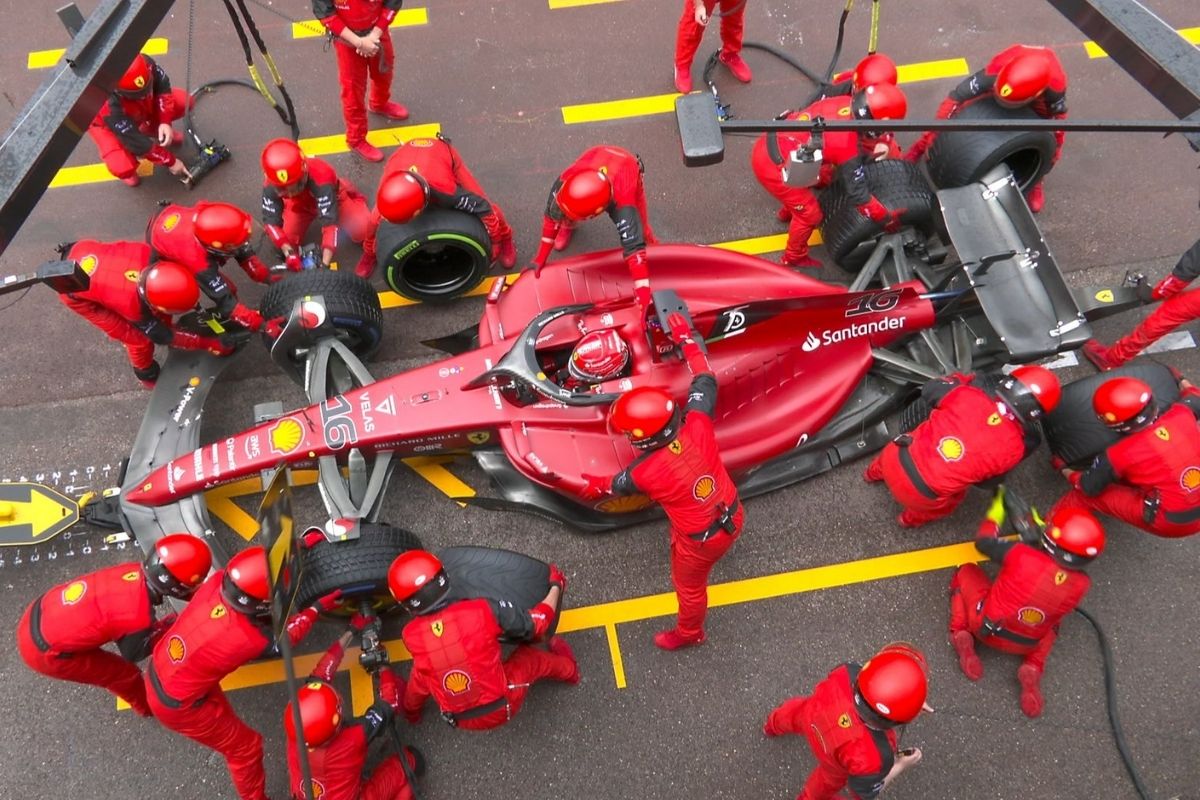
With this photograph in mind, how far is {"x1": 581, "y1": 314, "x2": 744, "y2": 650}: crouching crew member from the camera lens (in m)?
4.20

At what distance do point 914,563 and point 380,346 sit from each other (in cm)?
401

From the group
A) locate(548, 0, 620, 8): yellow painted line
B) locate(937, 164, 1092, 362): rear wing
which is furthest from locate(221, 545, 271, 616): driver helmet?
locate(548, 0, 620, 8): yellow painted line

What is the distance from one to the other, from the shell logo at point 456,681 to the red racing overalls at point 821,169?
149 inches

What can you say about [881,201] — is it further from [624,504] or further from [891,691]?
[891,691]

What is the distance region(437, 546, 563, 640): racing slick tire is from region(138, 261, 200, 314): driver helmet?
2194mm

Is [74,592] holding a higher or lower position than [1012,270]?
lower

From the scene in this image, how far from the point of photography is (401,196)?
203 inches

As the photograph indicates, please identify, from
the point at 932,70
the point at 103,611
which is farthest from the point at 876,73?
the point at 103,611

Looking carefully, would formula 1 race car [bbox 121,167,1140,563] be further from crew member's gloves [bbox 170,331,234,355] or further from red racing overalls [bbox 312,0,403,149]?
red racing overalls [bbox 312,0,403,149]

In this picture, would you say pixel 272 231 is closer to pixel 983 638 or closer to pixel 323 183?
pixel 323 183

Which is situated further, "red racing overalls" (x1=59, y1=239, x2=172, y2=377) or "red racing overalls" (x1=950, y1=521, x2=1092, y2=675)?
"red racing overalls" (x1=59, y1=239, x2=172, y2=377)

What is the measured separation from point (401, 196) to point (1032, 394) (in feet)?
12.8

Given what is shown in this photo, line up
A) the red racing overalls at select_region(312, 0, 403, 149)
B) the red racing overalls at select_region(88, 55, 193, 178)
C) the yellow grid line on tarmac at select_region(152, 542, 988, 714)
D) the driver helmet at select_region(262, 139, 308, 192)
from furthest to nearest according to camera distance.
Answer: the red racing overalls at select_region(88, 55, 193, 178)
the red racing overalls at select_region(312, 0, 403, 149)
the driver helmet at select_region(262, 139, 308, 192)
the yellow grid line on tarmac at select_region(152, 542, 988, 714)

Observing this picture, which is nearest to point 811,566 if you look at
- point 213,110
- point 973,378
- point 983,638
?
point 983,638
